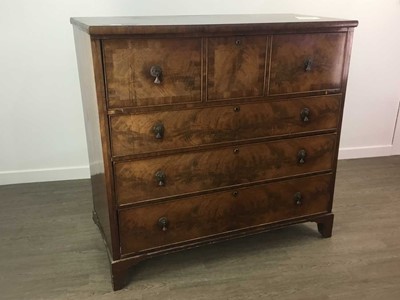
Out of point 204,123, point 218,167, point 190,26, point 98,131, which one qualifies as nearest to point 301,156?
point 218,167

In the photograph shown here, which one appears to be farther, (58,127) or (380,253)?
(58,127)

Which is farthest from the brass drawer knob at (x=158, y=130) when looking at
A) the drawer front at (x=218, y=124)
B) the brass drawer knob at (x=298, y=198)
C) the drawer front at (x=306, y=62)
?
the brass drawer knob at (x=298, y=198)

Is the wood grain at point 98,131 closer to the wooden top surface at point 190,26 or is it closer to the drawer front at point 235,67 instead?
the wooden top surface at point 190,26

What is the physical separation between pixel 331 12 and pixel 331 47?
107 cm

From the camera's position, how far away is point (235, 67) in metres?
1.58

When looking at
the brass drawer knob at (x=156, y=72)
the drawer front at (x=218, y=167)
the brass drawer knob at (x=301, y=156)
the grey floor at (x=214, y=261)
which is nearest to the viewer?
the brass drawer knob at (x=156, y=72)

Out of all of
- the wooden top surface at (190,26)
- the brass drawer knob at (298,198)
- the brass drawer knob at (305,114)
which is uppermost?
the wooden top surface at (190,26)

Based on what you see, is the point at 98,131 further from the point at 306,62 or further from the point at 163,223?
the point at 306,62

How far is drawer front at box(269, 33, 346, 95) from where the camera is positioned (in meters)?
1.64

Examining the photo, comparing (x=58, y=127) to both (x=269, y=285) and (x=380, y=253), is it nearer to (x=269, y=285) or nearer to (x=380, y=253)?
(x=269, y=285)

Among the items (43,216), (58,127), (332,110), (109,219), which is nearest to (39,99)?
(58,127)

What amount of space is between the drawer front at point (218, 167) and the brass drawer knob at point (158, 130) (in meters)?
0.10

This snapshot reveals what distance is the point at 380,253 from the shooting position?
6.44 feet

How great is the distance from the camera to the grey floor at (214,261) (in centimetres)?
170
